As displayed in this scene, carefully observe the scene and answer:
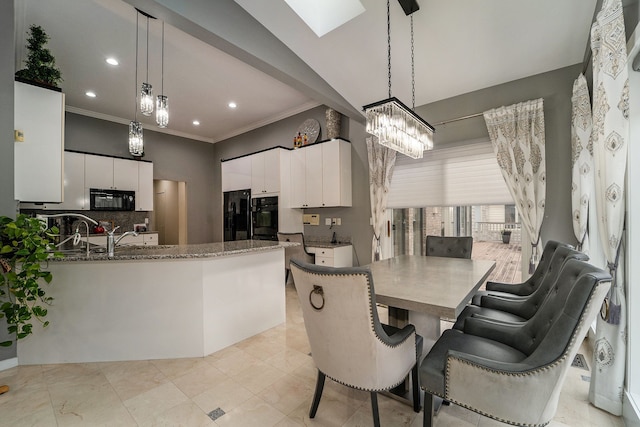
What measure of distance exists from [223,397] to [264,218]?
3173mm

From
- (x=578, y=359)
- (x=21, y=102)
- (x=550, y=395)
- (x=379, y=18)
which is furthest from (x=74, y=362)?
(x=578, y=359)

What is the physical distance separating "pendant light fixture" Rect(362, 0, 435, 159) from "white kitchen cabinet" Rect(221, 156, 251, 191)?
3.35m

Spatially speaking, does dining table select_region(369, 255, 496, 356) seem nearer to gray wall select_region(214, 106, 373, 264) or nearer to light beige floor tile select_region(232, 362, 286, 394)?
light beige floor tile select_region(232, 362, 286, 394)

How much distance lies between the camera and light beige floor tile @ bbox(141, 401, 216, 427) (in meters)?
1.51

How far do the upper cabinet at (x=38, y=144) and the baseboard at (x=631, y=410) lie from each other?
456 cm

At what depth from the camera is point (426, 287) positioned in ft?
5.42

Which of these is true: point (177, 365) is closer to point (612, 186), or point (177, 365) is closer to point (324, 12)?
point (612, 186)

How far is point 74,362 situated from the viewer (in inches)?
84.9

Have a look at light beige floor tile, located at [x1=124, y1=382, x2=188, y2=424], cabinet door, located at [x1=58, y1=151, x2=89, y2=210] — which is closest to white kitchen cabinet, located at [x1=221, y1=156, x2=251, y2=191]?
cabinet door, located at [x1=58, y1=151, x2=89, y2=210]

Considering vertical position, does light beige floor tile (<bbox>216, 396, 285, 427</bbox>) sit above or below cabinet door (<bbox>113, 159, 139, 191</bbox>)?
below

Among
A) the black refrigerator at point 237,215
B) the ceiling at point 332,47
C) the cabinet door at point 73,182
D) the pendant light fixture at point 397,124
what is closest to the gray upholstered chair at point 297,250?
the black refrigerator at point 237,215

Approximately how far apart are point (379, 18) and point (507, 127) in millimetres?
1771

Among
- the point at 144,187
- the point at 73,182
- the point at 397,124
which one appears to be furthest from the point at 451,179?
the point at 73,182

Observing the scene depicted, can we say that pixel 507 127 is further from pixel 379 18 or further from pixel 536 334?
pixel 536 334
